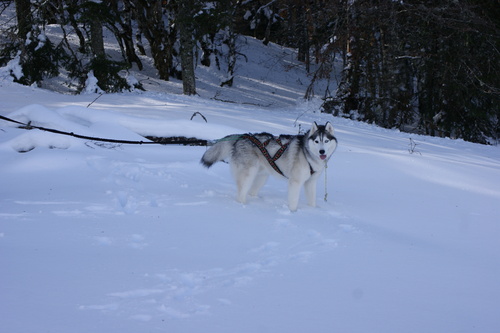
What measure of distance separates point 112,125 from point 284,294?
567 centimetres

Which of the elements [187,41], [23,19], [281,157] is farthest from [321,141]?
[23,19]

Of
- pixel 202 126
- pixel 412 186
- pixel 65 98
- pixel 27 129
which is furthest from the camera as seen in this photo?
pixel 65 98

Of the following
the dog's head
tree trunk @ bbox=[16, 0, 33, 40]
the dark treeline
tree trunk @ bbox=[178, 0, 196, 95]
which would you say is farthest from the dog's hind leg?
tree trunk @ bbox=[16, 0, 33, 40]

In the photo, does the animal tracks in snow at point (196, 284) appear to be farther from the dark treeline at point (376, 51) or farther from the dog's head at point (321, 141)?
the dark treeline at point (376, 51)

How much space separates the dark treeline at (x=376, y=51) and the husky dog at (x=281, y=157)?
9811mm

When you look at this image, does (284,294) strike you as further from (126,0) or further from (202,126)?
(126,0)

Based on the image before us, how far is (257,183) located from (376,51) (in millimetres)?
13677

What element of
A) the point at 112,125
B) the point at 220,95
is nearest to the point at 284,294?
the point at 112,125

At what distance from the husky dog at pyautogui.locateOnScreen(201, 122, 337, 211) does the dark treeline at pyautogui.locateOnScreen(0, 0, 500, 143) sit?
9.81 metres

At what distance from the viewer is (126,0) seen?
2173cm

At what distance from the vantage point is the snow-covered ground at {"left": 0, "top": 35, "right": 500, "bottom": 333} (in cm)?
304

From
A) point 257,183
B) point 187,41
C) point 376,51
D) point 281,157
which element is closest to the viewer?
point 281,157

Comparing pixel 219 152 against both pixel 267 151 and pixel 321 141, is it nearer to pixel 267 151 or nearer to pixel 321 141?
pixel 267 151

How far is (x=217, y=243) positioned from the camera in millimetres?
4371
